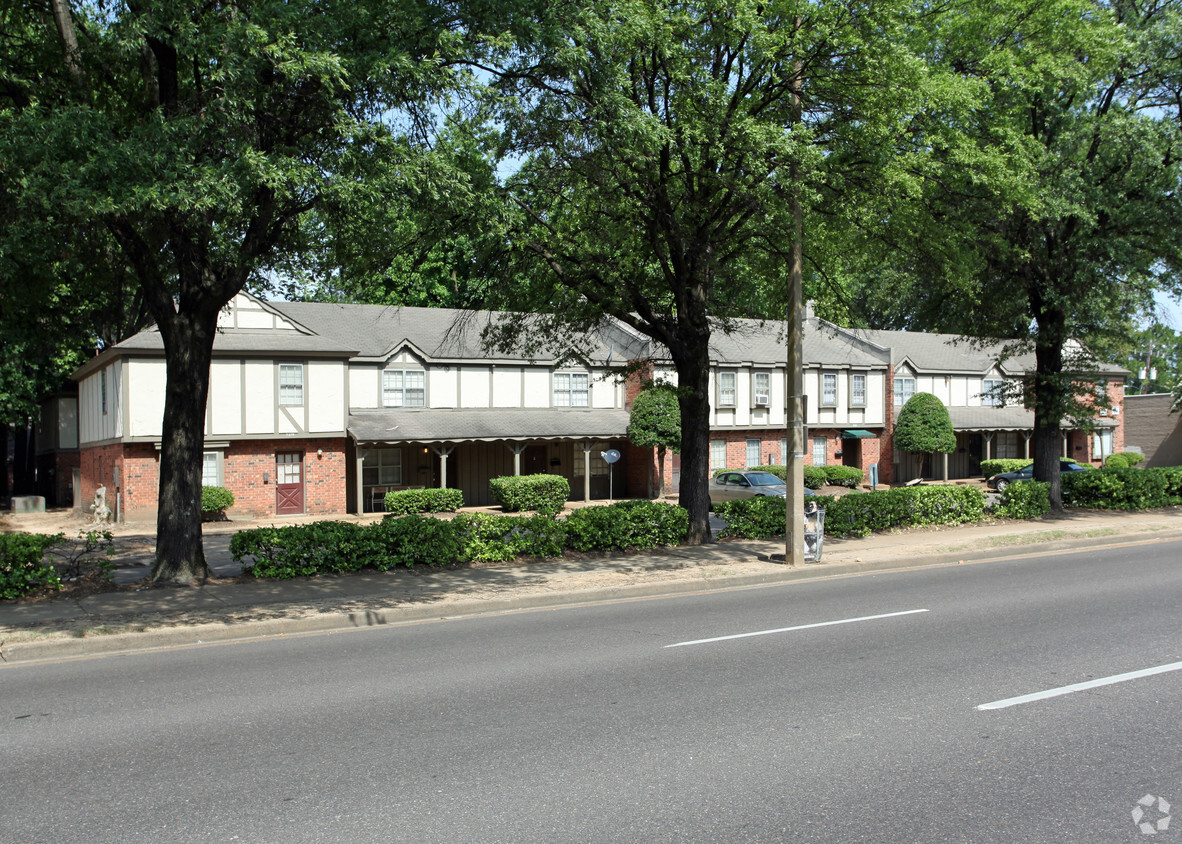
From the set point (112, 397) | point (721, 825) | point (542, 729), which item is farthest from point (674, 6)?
point (112, 397)

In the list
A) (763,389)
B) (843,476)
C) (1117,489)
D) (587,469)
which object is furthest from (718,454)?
(1117,489)

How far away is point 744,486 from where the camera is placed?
29.2 meters

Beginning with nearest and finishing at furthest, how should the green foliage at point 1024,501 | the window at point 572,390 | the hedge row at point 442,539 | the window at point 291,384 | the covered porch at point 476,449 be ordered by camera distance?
the hedge row at point 442,539 < the green foliage at point 1024,501 < the window at point 291,384 < the covered porch at point 476,449 < the window at point 572,390

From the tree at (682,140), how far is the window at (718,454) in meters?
21.8

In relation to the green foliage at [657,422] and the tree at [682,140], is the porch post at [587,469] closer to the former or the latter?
the green foliage at [657,422]

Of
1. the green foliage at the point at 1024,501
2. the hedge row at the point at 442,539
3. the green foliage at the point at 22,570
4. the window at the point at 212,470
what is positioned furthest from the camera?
the window at the point at 212,470

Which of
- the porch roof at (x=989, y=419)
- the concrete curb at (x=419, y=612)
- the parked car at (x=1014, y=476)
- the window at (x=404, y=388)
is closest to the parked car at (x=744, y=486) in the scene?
the window at (x=404, y=388)

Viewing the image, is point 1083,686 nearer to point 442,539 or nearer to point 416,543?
point 442,539

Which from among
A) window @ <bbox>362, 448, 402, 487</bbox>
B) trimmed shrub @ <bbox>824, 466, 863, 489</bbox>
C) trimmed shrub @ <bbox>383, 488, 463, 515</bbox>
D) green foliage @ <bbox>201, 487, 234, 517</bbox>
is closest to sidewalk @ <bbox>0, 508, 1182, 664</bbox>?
green foliage @ <bbox>201, 487, 234, 517</bbox>

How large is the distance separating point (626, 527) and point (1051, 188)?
12.2 metres

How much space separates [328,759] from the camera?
19.0 ft

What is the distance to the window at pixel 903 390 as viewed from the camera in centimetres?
4475

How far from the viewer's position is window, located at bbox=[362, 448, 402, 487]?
32500mm

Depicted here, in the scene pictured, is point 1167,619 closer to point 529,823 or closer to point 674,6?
point 529,823
